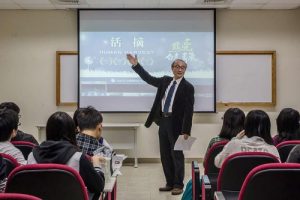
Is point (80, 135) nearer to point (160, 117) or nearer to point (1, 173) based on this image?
point (1, 173)

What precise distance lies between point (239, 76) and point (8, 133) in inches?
192

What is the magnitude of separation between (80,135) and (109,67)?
4231 mm

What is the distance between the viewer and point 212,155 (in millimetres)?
3250

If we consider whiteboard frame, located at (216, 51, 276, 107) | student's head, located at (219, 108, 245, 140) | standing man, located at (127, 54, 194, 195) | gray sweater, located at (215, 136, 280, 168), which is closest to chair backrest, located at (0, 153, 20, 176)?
gray sweater, located at (215, 136, 280, 168)

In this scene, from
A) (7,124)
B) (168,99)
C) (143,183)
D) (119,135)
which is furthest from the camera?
(119,135)

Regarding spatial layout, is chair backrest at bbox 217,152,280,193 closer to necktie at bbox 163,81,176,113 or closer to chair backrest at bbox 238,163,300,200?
chair backrest at bbox 238,163,300,200

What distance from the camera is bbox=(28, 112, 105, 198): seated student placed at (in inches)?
87.0

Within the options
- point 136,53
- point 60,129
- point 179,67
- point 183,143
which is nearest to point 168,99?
point 179,67

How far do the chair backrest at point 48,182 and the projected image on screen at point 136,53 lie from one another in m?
4.82

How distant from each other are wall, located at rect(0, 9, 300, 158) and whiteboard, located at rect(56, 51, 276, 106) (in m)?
0.12

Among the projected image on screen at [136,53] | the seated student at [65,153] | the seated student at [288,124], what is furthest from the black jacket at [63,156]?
the projected image on screen at [136,53]

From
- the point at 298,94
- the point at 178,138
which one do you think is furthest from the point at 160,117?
the point at 298,94

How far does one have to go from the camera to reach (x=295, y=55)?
6.91 meters

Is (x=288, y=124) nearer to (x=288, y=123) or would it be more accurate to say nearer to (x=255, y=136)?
(x=288, y=123)
